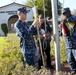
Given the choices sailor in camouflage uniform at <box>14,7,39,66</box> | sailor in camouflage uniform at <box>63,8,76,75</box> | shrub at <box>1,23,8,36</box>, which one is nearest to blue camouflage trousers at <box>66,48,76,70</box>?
sailor in camouflage uniform at <box>63,8,76,75</box>

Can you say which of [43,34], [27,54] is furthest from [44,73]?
[43,34]

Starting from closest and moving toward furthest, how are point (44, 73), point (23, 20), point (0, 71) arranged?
point (44, 73) < point (0, 71) < point (23, 20)

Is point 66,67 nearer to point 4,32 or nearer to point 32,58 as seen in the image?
point 32,58

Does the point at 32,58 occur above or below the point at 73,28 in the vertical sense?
below

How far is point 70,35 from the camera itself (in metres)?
6.25

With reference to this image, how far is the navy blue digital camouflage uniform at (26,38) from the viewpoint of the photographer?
5.71m

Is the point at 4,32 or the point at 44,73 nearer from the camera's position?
the point at 44,73

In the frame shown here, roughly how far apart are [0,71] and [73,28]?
76.1 inches

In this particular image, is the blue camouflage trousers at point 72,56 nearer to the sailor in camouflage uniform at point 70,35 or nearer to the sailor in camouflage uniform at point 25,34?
the sailor in camouflage uniform at point 70,35

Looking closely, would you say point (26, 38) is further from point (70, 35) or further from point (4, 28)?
point (4, 28)

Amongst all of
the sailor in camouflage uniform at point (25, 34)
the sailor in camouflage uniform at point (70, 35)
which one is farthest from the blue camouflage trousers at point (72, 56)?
the sailor in camouflage uniform at point (25, 34)

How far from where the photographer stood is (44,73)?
15.0 ft

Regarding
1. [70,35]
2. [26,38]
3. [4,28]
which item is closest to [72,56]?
[70,35]

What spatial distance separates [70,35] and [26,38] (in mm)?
1048
